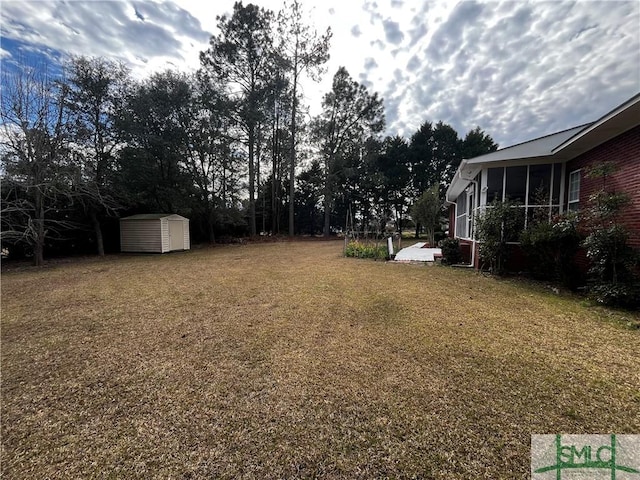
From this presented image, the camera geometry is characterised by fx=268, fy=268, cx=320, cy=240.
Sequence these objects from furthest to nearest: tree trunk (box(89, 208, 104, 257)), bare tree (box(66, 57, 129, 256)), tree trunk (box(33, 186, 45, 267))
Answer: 1. tree trunk (box(89, 208, 104, 257))
2. bare tree (box(66, 57, 129, 256))
3. tree trunk (box(33, 186, 45, 267))

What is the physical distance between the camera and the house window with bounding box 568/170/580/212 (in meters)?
6.25

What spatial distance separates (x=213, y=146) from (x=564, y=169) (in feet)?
50.3

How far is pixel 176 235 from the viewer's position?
1382 centimetres

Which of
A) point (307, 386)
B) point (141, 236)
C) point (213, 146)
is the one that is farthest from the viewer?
point (213, 146)

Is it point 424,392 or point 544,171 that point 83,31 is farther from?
point 544,171

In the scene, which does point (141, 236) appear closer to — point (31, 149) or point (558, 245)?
point (31, 149)

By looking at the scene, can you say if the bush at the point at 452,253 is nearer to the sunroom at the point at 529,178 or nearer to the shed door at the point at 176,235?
the sunroom at the point at 529,178

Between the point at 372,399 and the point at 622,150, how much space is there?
6373 millimetres

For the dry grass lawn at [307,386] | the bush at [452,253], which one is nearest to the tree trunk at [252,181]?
the bush at [452,253]

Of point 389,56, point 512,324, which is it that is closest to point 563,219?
point 512,324

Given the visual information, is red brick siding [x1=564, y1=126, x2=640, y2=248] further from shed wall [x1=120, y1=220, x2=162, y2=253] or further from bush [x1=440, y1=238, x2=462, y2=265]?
shed wall [x1=120, y1=220, x2=162, y2=253]

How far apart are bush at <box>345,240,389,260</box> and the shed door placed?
8.88 meters

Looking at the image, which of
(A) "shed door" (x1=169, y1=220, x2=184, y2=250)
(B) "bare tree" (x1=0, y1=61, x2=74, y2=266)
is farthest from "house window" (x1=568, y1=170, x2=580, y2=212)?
(A) "shed door" (x1=169, y1=220, x2=184, y2=250)

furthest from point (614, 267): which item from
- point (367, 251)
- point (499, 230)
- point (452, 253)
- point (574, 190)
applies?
point (367, 251)
